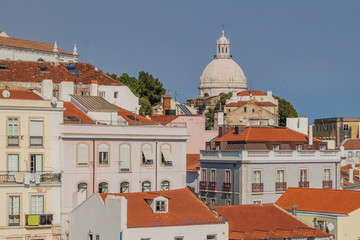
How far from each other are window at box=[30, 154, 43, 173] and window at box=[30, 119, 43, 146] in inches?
33.4

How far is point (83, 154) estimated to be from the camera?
6894 centimetres

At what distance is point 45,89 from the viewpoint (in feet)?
246

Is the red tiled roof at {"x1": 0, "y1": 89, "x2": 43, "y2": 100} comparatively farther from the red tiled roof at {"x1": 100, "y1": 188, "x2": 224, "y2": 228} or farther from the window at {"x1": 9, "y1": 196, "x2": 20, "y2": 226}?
the red tiled roof at {"x1": 100, "y1": 188, "x2": 224, "y2": 228}

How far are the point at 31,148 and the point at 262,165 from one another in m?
19.9

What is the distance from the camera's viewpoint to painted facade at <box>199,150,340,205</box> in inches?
3031

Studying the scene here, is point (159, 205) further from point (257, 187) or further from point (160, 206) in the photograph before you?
point (257, 187)

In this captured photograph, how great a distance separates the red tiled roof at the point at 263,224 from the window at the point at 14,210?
14.0 m

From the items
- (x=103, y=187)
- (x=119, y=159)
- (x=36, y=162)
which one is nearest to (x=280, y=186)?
(x=119, y=159)

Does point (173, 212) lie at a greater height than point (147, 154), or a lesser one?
lesser

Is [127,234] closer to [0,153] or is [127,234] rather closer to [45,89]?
[0,153]

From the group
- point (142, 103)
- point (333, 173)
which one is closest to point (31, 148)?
point (333, 173)

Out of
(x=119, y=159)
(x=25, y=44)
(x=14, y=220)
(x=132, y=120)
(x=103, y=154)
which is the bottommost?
(x=14, y=220)

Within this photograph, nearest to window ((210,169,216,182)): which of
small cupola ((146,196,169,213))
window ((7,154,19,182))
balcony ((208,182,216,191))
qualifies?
balcony ((208,182,216,191))

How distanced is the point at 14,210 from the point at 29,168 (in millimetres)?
3448
